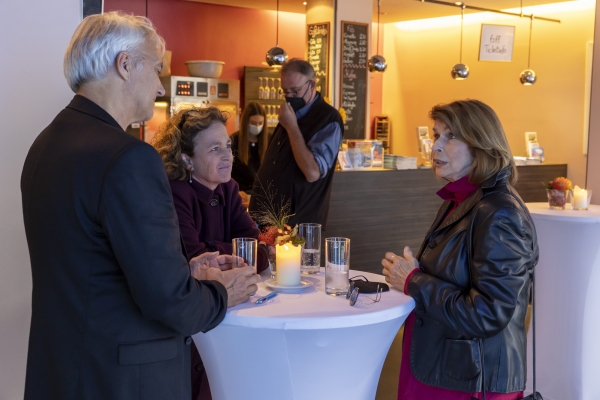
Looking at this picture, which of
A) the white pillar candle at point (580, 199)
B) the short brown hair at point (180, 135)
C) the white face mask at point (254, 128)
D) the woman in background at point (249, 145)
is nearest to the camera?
the short brown hair at point (180, 135)

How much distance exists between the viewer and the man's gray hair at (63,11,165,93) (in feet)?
Answer: 5.12

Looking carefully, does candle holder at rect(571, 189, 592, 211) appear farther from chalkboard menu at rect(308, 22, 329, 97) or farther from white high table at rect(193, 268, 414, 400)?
Result: chalkboard menu at rect(308, 22, 329, 97)

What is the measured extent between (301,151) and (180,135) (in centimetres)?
137

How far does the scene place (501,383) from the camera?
2.08m

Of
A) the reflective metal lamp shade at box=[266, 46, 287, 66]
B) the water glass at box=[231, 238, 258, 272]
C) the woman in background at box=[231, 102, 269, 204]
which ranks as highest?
the reflective metal lamp shade at box=[266, 46, 287, 66]

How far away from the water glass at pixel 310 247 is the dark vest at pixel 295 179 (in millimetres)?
1524

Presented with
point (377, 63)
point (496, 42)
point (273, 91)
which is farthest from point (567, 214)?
point (273, 91)

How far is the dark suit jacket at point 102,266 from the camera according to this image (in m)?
1.45

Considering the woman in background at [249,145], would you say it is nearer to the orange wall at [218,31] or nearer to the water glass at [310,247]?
the water glass at [310,247]

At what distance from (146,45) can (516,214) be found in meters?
1.19

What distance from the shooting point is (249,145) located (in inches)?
209

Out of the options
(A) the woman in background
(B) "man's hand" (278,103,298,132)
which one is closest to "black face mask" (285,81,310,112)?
(B) "man's hand" (278,103,298,132)

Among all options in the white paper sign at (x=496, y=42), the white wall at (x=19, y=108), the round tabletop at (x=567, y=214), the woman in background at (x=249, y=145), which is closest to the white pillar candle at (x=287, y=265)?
the white wall at (x=19, y=108)

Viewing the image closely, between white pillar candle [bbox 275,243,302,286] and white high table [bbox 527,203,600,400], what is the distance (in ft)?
6.42
